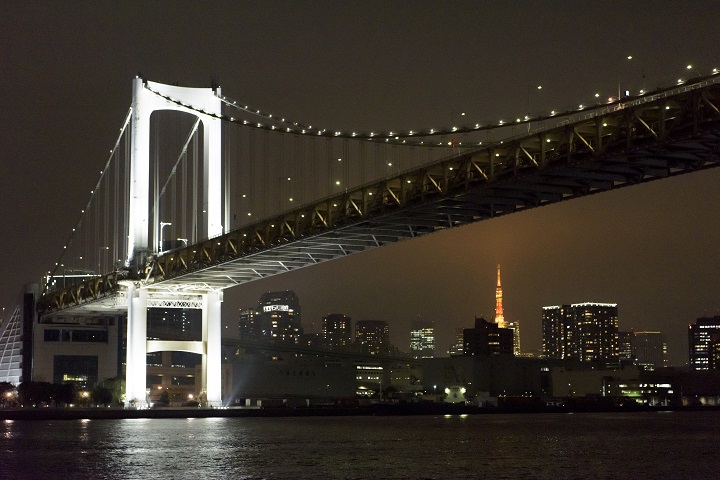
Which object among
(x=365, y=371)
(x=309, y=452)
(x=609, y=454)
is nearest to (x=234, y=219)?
(x=309, y=452)

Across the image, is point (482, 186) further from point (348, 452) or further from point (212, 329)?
point (212, 329)

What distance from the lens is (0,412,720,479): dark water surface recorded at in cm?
3606

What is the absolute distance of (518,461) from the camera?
134 feet

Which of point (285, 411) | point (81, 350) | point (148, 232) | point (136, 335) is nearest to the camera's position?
point (136, 335)

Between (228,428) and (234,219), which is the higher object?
(234,219)

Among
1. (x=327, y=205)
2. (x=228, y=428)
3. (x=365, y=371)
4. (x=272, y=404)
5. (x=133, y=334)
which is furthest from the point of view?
(x=365, y=371)

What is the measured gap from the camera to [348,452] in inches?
1726

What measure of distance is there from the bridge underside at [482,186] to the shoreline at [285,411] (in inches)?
417

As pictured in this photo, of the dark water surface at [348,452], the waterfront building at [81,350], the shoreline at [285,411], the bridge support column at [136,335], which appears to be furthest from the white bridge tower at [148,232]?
the waterfront building at [81,350]

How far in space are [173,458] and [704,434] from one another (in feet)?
109

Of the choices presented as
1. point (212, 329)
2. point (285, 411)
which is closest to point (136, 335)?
point (212, 329)

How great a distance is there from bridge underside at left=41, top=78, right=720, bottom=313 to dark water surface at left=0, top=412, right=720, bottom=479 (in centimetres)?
900

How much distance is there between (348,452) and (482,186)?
11048 mm

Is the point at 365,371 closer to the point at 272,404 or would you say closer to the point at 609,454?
the point at 272,404
